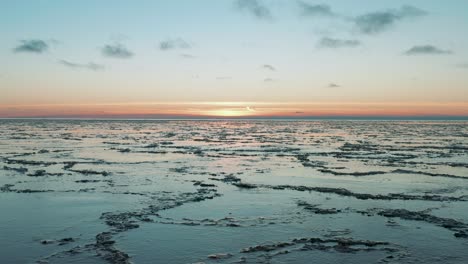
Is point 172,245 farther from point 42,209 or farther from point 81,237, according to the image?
point 42,209

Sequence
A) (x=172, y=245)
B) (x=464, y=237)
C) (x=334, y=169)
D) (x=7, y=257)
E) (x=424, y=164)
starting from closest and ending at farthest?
(x=7, y=257) → (x=172, y=245) → (x=464, y=237) → (x=334, y=169) → (x=424, y=164)

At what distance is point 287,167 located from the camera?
22.6m

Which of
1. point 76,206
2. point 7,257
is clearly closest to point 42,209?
point 76,206

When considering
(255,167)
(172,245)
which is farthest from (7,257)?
(255,167)

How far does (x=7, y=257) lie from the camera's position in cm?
816

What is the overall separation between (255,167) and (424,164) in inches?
374

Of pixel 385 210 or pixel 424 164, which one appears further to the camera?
pixel 424 164

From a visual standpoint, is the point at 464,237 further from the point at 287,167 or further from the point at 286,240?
the point at 287,167

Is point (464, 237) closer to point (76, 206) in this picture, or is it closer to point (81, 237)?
point (81, 237)

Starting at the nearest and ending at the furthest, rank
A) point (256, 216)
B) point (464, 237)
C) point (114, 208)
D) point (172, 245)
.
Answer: point (172, 245) < point (464, 237) < point (256, 216) < point (114, 208)

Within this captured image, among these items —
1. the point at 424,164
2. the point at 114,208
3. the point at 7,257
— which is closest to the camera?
the point at 7,257

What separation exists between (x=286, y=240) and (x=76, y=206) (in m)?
6.80

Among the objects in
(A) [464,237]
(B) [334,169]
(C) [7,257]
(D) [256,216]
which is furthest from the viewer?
(B) [334,169]

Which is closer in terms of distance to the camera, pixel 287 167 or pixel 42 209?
pixel 42 209
